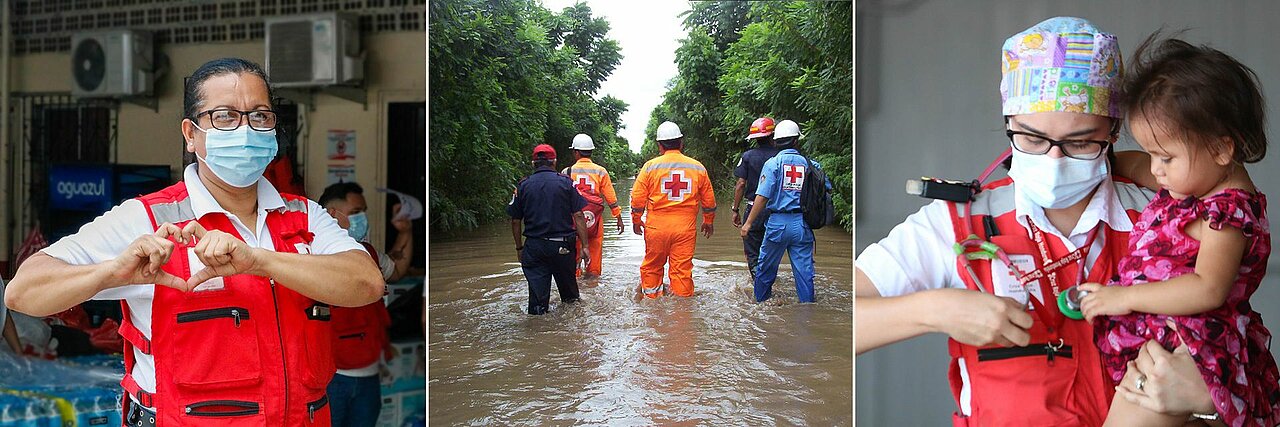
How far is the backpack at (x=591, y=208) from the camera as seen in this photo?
3166 mm

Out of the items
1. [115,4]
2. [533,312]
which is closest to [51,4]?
[115,4]

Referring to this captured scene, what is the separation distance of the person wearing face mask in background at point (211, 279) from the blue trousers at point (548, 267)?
2.98ft

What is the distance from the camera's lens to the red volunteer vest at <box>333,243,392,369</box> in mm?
2684

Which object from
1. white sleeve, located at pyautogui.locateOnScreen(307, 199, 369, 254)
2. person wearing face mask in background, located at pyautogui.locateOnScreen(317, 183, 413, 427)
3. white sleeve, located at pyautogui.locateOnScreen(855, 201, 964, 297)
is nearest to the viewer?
white sleeve, located at pyautogui.locateOnScreen(855, 201, 964, 297)

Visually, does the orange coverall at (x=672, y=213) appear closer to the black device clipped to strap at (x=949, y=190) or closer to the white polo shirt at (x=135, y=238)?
the black device clipped to strap at (x=949, y=190)

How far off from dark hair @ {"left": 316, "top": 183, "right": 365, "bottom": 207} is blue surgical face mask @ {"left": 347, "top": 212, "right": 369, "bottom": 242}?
6cm

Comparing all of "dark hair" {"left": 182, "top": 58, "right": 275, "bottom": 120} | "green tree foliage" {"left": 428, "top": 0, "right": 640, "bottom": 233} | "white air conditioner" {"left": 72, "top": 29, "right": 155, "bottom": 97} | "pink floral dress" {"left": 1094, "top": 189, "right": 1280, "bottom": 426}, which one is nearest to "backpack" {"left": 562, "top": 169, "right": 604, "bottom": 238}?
"green tree foliage" {"left": 428, "top": 0, "right": 640, "bottom": 233}

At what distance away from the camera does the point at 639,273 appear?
3.15 m

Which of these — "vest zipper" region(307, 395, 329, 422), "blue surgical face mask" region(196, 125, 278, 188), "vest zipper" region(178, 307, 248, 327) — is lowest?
"vest zipper" region(307, 395, 329, 422)

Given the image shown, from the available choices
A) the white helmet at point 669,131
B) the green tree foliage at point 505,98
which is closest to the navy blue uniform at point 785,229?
the white helmet at point 669,131

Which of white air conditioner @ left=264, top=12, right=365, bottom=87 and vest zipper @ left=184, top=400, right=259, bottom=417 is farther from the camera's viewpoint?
white air conditioner @ left=264, top=12, right=365, bottom=87

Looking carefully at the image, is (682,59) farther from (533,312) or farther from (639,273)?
(533,312)

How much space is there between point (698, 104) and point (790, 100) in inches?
12.4

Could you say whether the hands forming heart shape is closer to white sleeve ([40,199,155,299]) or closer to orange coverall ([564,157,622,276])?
white sleeve ([40,199,155,299])
